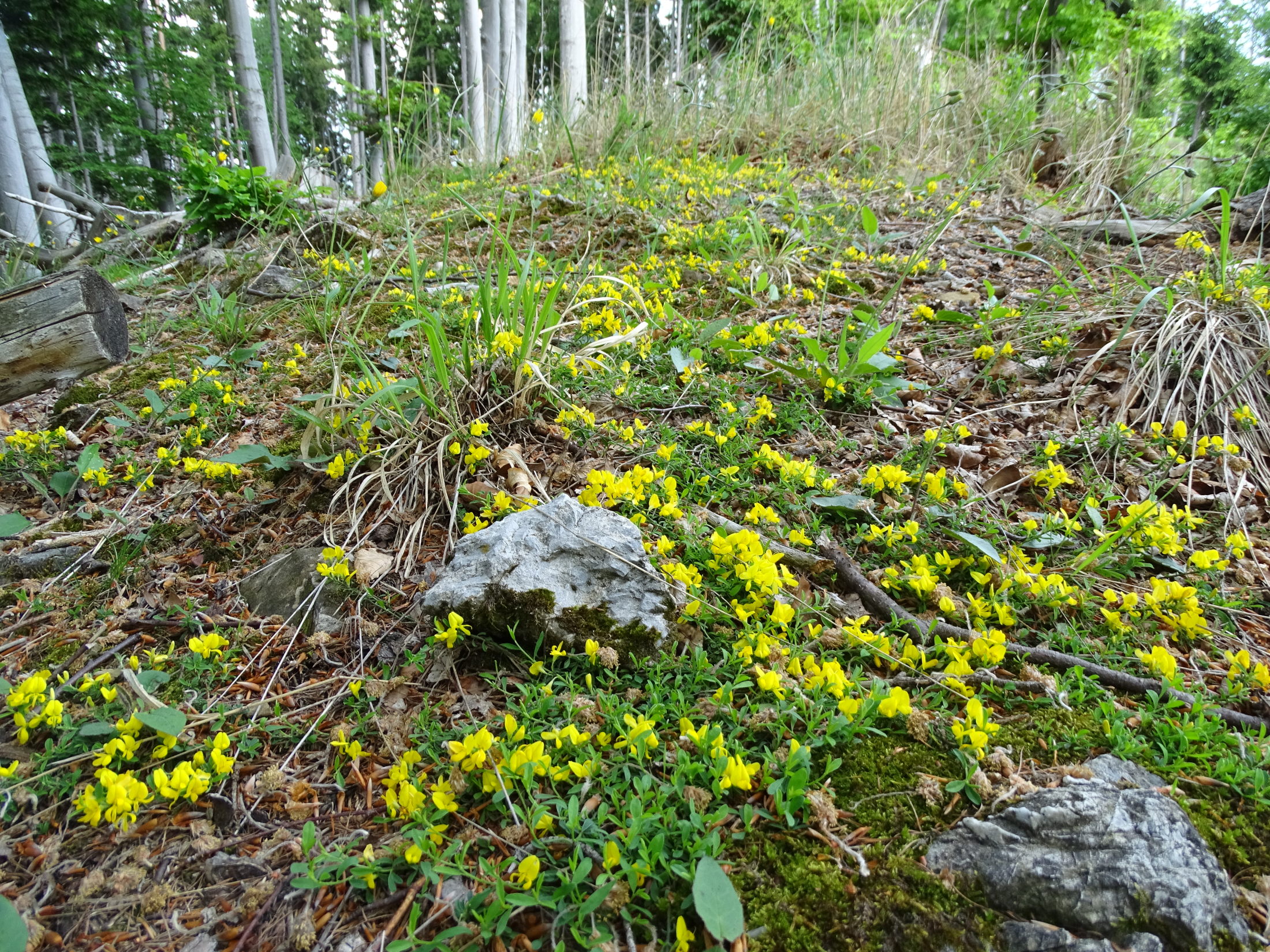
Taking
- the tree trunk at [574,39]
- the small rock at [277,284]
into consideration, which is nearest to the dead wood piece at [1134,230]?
the small rock at [277,284]

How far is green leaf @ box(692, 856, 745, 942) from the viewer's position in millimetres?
1058

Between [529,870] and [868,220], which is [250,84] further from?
[529,870]

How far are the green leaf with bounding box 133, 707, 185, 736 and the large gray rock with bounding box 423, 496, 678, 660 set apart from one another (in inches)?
23.6

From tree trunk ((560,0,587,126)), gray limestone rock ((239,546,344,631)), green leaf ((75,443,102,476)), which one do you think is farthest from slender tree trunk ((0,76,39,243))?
gray limestone rock ((239,546,344,631))

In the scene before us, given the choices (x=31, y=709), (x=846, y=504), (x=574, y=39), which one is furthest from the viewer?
(x=574, y=39)

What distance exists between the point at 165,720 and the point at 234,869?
15.1 inches

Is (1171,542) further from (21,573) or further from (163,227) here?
(163,227)

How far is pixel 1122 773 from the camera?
1.35 metres

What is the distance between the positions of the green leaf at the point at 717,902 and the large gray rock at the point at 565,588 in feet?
2.05

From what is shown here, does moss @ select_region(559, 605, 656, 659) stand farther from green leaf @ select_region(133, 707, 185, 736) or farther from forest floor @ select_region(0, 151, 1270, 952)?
green leaf @ select_region(133, 707, 185, 736)

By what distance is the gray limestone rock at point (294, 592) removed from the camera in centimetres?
197

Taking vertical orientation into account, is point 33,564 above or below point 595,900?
below

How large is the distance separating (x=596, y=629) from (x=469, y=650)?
386 millimetres

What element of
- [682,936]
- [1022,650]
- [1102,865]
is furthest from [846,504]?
[682,936]
